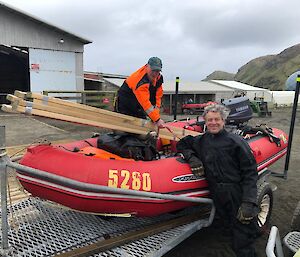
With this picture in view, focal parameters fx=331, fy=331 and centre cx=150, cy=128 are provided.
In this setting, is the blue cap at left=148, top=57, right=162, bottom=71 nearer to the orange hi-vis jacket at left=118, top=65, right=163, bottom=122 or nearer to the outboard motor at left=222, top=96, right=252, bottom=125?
the orange hi-vis jacket at left=118, top=65, right=163, bottom=122

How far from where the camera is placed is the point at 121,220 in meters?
3.47

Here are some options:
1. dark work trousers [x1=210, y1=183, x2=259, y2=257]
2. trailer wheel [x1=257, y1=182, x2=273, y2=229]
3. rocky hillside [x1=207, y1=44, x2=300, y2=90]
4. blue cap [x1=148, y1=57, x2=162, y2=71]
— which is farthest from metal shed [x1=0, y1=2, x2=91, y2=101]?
rocky hillside [x1=207, y1=44, x2=300, y2=90]

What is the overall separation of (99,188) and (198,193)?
1191 millimetres

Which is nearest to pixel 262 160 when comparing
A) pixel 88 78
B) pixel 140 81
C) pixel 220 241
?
pixel 220 241

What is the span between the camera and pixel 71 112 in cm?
317

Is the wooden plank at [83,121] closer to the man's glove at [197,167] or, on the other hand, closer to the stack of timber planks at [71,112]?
the stack of timber planks at [71,112]

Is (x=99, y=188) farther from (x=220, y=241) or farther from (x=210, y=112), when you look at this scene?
(x=220, y=241)

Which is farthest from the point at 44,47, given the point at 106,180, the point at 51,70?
the point at 106,180

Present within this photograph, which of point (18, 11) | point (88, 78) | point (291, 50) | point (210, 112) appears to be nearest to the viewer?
point (210, 112)

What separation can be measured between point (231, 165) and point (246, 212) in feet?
1.51

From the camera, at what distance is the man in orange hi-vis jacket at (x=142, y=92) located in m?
3.84

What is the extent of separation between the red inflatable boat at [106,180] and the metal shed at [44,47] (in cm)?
1446

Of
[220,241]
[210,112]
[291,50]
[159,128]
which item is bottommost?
[220,241]

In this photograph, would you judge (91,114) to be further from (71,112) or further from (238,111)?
(238,111)
